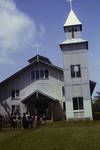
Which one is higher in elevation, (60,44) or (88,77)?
(60,44)

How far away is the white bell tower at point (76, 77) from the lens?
38000 mm

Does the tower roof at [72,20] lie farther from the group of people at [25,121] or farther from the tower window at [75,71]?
the group of people at [25,121]

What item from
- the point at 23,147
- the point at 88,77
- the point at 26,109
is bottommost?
the point at 23,147

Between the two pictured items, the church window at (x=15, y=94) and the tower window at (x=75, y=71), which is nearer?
the tower window at (x=75, y=71)

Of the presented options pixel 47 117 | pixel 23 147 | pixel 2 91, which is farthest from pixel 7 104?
pixel 23 147

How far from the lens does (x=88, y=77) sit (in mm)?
38531

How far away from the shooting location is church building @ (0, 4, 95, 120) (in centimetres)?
3825

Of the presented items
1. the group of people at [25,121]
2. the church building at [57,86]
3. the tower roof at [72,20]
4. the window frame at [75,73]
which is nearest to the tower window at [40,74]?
the church building at [57,86]

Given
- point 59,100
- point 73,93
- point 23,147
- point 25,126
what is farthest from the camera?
A: point 59,100

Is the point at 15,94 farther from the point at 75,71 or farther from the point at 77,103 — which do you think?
the point at 77,103

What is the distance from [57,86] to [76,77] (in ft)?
12.2

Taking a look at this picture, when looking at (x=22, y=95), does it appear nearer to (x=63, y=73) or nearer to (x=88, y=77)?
(x=63, y=73)

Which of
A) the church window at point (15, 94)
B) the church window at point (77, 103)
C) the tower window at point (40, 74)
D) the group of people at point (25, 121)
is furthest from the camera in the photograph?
the church window at point (15, 94)

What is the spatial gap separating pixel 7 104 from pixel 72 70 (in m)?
9.50
